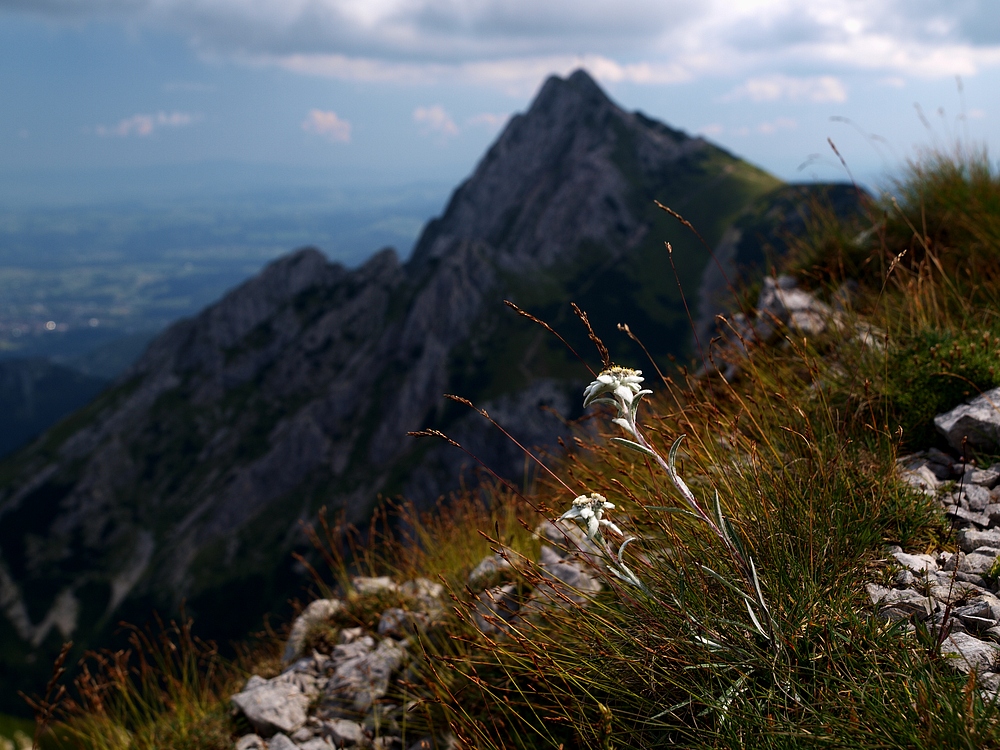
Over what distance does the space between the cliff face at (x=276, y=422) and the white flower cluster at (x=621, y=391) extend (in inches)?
5171

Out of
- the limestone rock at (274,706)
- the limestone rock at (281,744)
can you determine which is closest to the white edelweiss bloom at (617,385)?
the limestone rock at (281,744)

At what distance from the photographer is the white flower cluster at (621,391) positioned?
9.60 ft

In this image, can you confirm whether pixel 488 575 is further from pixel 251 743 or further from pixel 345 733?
pixel 251 743

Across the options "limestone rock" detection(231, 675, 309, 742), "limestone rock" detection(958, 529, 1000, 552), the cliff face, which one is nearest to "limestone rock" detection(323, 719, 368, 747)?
"limestone rock" detection(231, 675, 309, 742)

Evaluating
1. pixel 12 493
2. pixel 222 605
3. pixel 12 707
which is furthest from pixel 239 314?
pixel 12 707

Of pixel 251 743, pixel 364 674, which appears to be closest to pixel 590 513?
pixel 364 674

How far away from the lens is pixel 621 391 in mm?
2945

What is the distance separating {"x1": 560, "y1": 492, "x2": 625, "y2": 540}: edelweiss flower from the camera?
→ 3.08 metres

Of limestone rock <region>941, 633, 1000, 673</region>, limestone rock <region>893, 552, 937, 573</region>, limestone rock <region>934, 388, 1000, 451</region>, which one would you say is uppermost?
limestone rock <region>934, 388, 1000, 451</region>

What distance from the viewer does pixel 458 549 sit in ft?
25.4

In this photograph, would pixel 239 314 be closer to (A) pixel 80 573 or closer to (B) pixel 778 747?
(A) pixel 80 573

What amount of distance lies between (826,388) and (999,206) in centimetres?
669

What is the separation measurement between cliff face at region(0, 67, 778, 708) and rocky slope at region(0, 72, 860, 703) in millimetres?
580

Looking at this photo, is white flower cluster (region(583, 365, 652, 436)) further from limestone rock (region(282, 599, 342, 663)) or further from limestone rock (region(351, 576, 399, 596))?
limestone rock (region(282, 599, 342, 663))
